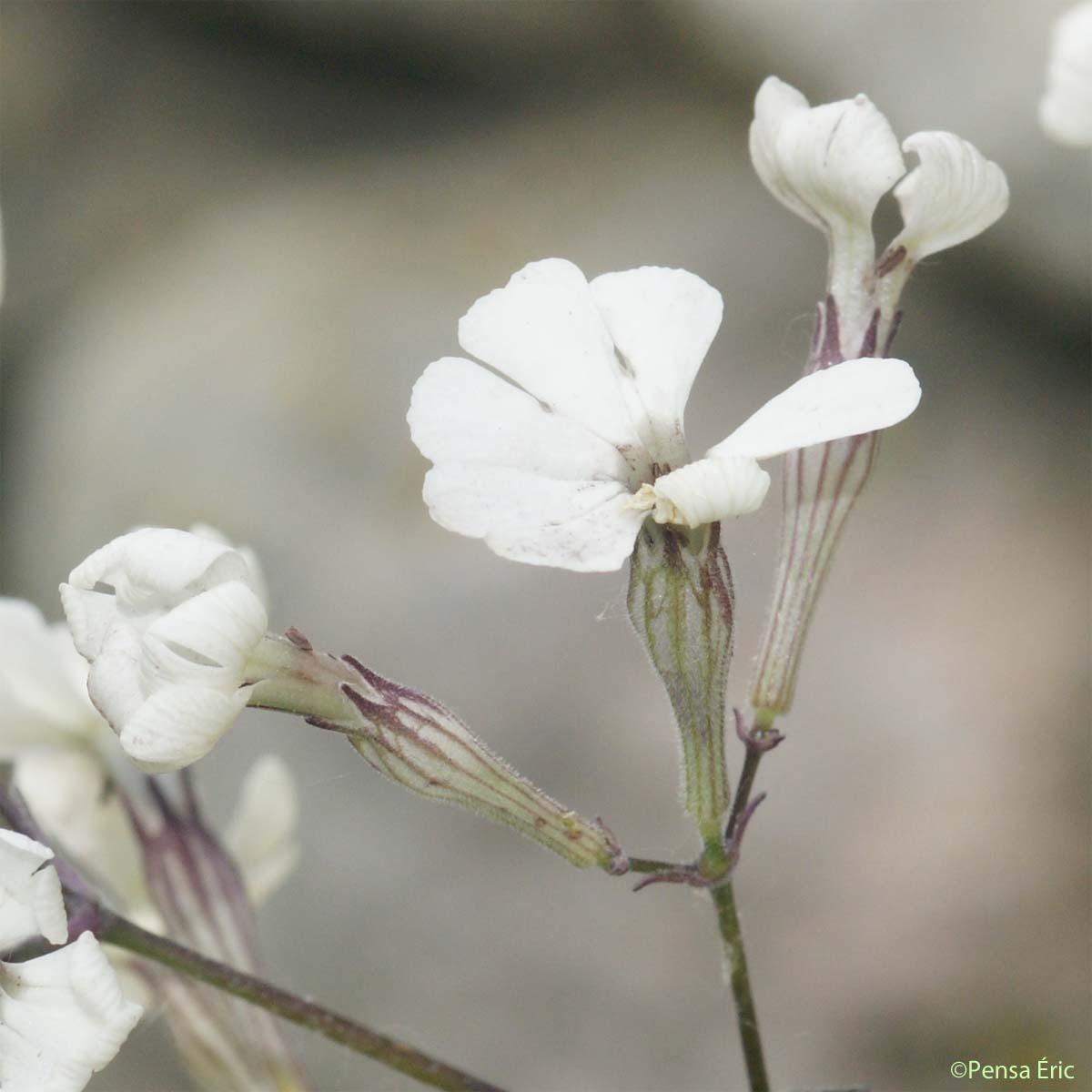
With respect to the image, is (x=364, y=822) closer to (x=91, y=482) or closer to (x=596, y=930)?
(x=596, y=930)

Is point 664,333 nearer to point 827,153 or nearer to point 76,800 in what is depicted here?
point 827,153

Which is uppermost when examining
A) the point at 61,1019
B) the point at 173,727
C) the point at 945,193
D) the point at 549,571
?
the point at 549,571

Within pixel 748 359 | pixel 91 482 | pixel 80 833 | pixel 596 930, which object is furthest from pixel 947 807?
pixel 91 482

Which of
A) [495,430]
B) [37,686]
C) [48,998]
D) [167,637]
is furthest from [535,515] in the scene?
[37,686]

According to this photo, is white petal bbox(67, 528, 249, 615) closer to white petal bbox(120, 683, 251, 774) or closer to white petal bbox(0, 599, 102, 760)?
white petal bbox(120, 683, 251, 774)

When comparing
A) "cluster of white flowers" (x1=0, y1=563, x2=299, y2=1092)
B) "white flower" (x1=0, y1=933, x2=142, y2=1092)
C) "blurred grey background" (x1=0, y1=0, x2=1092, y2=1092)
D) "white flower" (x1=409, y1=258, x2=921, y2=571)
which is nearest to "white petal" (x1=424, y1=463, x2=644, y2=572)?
"white flower" (x1=409, y1=258, x2=921, y2=571)

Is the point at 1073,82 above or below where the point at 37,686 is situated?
above
